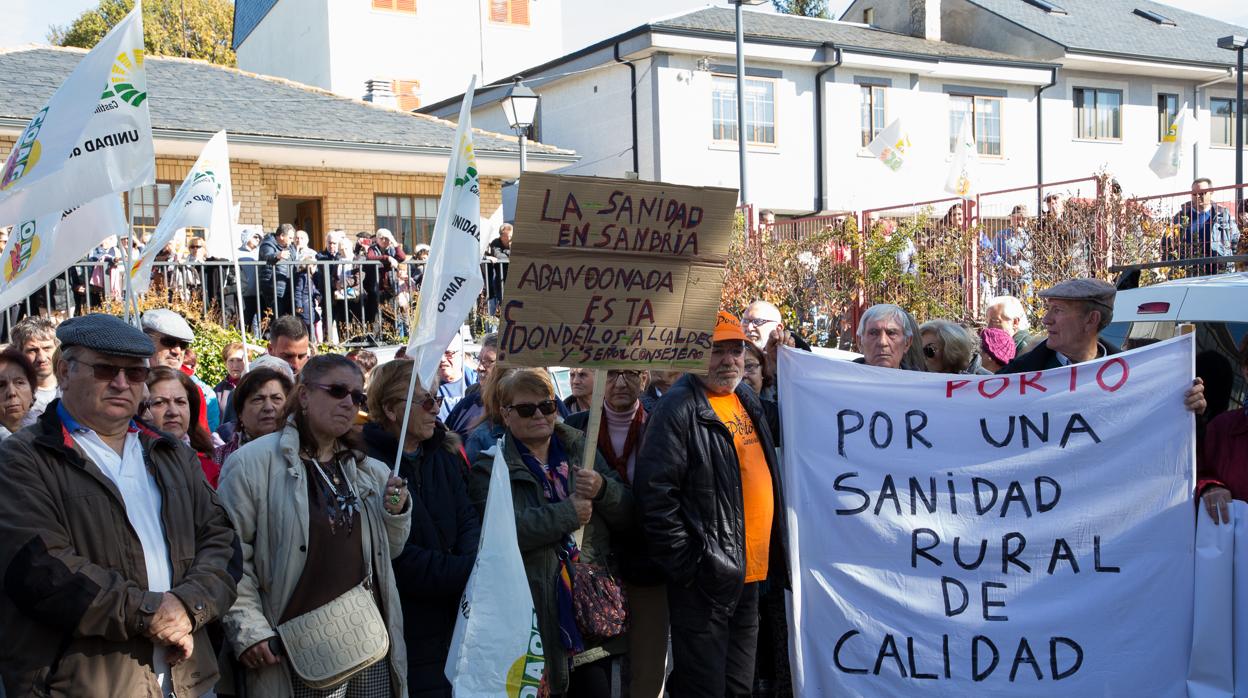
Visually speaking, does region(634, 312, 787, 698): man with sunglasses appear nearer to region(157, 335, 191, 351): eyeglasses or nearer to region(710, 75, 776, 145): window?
region(157, 335, 191, 351): eyeglasses

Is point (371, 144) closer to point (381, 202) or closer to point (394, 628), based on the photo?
point (381, 202)

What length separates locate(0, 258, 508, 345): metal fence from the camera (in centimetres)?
1255

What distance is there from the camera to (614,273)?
15.8 feet

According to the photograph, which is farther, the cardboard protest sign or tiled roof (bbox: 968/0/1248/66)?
tiled roof (bbox: 968/0/1248/66)

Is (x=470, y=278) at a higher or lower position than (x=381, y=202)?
lower

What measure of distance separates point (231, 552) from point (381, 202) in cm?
1725

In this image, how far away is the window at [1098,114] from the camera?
33062 mm

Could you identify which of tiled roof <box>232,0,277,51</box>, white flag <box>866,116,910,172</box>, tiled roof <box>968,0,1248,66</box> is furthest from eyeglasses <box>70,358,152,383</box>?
tiled roof <box>232,0,277,51</box>

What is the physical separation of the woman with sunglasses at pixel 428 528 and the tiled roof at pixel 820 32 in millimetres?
22125

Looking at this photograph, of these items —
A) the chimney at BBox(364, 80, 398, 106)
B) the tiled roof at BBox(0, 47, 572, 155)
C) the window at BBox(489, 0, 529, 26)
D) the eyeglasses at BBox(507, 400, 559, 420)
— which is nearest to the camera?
the eyeglasses at BBox(507, 400, 559, 420)

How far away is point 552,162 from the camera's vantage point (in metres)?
20.1

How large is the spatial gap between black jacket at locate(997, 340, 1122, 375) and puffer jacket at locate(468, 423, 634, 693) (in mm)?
2328

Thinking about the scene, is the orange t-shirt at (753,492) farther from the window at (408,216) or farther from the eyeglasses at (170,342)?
the window at (408,216)

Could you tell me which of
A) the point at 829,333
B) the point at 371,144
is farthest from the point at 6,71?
the point at 829,333
